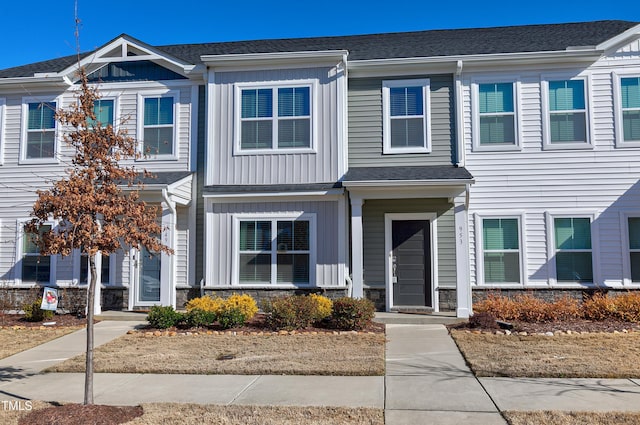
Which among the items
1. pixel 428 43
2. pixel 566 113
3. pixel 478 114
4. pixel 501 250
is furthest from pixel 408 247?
pixel 428 43

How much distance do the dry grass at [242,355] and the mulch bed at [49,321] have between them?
7.38 feet

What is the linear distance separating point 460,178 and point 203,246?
6.39 metres

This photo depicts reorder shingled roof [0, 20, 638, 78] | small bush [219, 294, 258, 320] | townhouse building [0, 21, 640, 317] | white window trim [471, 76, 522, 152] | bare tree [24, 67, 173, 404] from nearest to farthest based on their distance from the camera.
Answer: bare tree [24, 67, 173, 404] < small bush [219, 294, 258, 320] < townhouse building [0, 21, 640, 317] < white window trim [471, 76, 522, 152] < shingled roof [0, 20, 638, 78]

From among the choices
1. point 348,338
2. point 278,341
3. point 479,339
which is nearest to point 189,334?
point 278,341

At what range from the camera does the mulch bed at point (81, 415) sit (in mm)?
5273

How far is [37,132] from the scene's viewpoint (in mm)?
14016

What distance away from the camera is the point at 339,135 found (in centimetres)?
1250

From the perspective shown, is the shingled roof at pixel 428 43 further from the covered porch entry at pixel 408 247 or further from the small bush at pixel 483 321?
the small bush at pixel 483 321

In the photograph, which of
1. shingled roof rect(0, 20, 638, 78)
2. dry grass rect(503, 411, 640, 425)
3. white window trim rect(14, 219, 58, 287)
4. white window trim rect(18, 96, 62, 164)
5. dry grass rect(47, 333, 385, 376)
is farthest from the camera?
white window trim rect(18, 96, 62, 164)

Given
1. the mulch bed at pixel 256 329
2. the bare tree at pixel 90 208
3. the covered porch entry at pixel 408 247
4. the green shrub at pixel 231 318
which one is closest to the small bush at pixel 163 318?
the mulch bed at pixel 256 329

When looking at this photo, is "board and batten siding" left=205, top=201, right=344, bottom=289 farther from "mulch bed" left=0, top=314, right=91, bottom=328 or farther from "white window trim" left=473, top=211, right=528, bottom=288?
"white window trim" left=473, top=211, right=528, bottom=288

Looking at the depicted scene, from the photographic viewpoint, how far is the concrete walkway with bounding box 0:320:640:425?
567 centimetres

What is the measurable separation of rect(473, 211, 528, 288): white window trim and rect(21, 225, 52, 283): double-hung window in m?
10.8

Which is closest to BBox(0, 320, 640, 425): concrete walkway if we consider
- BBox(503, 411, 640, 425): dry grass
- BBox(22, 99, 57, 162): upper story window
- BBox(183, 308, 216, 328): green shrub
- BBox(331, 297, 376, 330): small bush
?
BBox(503, 411, 640, 425): dry grass
